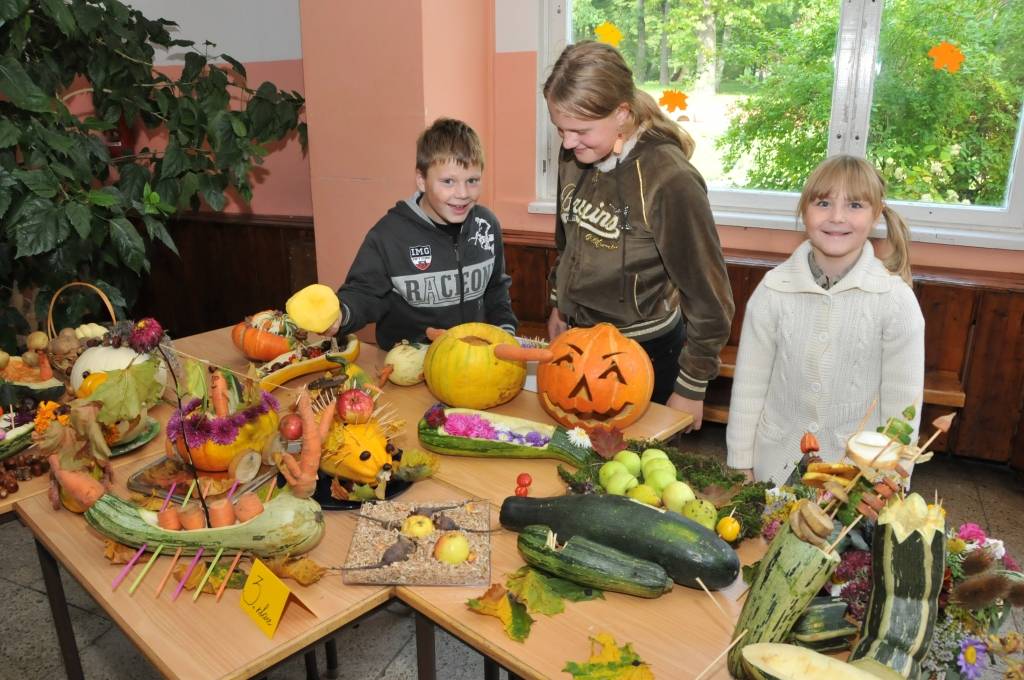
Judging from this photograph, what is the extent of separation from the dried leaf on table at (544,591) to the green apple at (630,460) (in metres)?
0.31

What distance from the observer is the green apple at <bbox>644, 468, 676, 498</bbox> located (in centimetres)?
136

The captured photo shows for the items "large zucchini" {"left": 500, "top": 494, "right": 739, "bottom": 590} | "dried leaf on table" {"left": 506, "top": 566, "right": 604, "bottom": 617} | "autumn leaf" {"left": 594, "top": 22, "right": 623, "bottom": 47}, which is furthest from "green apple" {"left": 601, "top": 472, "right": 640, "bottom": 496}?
"autumn leaf" {"left": 594, "top": 22, "right": 623, "bottom": 47}

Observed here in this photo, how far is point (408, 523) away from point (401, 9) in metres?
3.00

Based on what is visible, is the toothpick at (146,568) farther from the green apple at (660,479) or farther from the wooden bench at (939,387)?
the wooden bench at (939,387)

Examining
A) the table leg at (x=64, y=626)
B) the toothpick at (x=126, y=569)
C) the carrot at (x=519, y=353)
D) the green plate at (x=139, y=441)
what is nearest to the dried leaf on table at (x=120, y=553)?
the toothpick at (x=126, y=569)

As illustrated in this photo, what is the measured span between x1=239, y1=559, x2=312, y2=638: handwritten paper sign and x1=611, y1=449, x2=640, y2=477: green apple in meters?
0.65

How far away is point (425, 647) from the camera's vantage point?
132 centimetres

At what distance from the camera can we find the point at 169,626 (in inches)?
43.6

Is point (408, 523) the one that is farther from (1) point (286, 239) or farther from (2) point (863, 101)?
(1) point (286, 239)

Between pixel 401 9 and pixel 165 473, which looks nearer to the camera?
pixel 165 473

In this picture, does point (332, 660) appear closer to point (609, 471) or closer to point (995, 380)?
point (609, 471)

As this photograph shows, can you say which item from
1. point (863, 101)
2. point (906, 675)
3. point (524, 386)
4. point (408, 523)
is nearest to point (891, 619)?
point (906, 675)

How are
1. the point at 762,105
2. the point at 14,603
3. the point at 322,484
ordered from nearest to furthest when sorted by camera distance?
the point at 322,484 < the point at 14,603 < the point at 762,105

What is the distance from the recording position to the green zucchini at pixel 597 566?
1.14 meters
